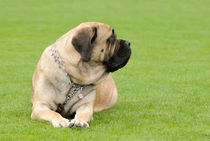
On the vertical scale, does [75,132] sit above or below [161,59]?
above

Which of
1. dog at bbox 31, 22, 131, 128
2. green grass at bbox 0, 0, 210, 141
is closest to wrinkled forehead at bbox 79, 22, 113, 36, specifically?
dog at bbox 31, 22, 131, 128

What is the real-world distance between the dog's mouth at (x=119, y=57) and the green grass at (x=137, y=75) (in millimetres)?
696

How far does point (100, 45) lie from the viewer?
549 cm

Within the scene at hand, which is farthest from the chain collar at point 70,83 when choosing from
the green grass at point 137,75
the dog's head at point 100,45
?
the green grass at point 137,75

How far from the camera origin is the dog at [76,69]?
5.38 meters

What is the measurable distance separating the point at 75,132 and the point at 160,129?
3.35 feet

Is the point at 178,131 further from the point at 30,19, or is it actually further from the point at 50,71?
the point at 30,19

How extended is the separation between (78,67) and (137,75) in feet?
15.2

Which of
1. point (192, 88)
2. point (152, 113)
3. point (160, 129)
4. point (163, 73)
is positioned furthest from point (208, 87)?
point (160, 129)

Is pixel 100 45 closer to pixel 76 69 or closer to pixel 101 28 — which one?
pixel 101 28

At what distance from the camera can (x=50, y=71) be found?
18.4ft

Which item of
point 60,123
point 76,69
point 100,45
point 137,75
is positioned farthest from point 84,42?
point 137,75

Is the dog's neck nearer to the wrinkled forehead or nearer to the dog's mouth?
the dog's mouth

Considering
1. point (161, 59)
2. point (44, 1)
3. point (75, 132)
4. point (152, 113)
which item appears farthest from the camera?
point (44, 1)
